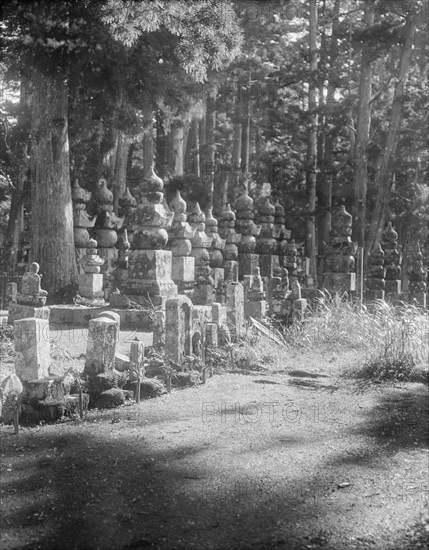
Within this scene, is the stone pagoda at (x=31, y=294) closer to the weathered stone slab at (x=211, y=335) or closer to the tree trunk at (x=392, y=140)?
the weathered stone slab at (x=211, y=335)

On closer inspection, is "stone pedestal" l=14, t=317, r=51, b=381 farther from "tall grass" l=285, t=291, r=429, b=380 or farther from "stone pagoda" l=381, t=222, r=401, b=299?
"stone pagoda" l=381, t=222, r=401, b=299

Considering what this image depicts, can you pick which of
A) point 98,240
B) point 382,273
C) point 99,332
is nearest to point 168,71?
point 98,240

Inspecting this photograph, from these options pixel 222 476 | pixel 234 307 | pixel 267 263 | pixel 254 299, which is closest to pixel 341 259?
pixel 267 263

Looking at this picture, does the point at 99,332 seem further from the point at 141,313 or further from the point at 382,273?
the point at 382,273

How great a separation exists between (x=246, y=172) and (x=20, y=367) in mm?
22161

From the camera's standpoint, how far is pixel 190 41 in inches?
366

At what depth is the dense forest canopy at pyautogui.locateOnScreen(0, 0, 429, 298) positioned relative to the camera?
1158cm

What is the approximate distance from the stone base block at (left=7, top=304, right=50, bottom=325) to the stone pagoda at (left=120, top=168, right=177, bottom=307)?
2635 mm

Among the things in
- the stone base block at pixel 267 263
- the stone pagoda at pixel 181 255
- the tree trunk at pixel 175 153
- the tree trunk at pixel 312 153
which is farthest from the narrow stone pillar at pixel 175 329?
the tree trunk at pixel 312 153

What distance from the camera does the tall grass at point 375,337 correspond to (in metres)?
7.80

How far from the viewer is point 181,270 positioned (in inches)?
508

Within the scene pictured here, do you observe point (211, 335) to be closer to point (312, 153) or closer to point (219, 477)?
point (219, 477)

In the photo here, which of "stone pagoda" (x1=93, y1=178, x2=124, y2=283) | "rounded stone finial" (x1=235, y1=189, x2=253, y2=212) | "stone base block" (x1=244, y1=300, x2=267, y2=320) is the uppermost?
"rounded stone finial" (x1=235, y1=189, x2=253, y2=212)

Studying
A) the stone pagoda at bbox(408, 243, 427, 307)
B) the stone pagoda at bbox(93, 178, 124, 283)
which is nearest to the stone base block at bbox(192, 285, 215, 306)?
the stone pagoda at bbox(93, 178, 124, 283)
